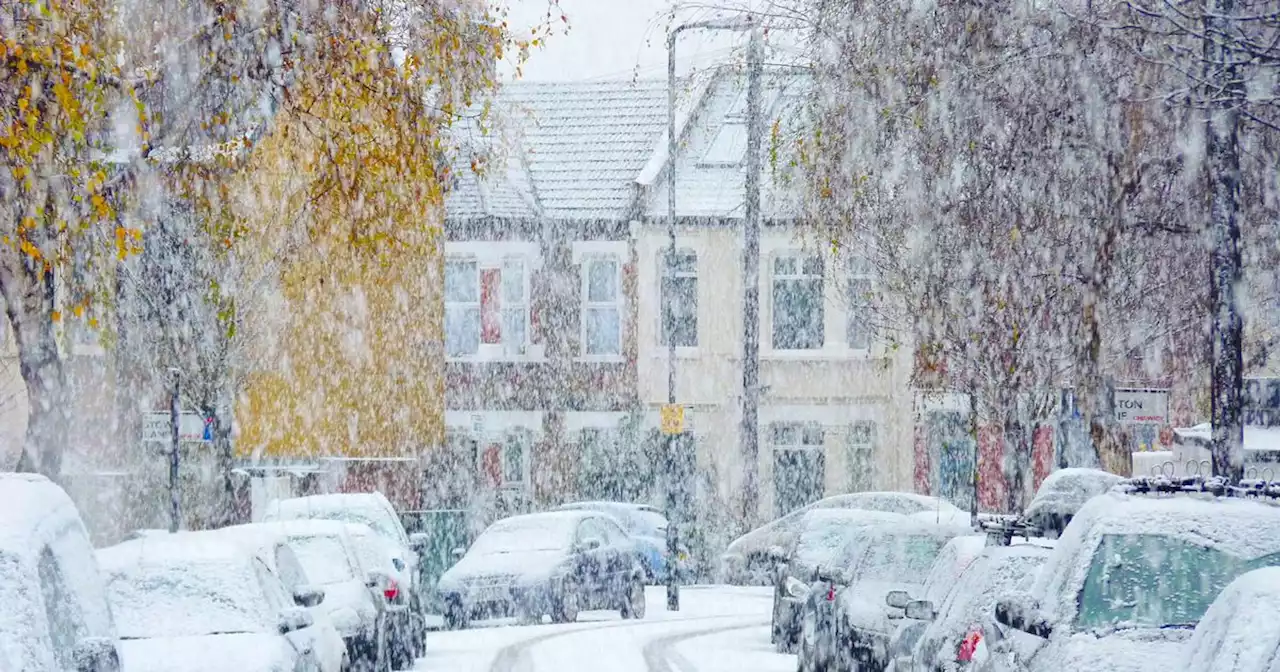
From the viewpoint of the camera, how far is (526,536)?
27219mm

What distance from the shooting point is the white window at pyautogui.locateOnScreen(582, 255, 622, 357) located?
4234cm

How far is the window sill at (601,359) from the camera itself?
138 ft

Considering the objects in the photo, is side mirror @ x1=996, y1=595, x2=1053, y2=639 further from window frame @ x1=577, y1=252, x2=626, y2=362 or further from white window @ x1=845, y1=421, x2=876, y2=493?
window frame @ x1=577, y1=252, x2=626, y2=362

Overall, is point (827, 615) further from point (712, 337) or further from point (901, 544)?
point (712, 337)

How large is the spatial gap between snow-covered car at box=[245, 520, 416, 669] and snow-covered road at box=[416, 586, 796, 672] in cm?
151

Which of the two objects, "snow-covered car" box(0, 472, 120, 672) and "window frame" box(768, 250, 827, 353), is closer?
"snow-covered car" box(0, 472, 120, 672)

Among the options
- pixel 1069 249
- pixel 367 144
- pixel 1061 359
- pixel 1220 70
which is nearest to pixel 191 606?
pixel 367 144

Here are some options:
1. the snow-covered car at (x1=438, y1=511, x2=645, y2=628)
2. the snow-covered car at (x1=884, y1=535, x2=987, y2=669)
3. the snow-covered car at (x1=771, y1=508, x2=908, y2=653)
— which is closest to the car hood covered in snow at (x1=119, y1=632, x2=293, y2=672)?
the snow-covered car at (x1=884, y1=535, x2=987, y2=669)

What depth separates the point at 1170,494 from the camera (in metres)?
10.3

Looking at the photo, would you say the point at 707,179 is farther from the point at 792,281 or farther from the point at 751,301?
the point at 751,301

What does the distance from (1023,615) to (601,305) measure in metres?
32.8

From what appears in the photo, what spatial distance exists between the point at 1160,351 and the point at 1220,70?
86.5ft

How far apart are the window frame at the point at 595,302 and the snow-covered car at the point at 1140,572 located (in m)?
32.2

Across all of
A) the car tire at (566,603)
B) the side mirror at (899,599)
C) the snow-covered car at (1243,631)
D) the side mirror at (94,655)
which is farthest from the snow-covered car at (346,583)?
the snow-covered car at (1243,631)
